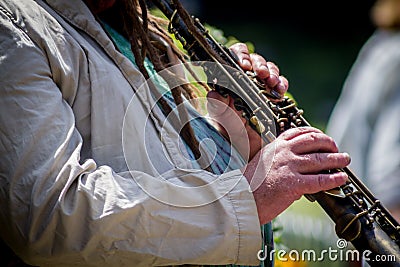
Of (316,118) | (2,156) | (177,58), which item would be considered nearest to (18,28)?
(2,156)

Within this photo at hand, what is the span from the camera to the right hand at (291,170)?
6.83 feet

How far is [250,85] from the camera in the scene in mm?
2451

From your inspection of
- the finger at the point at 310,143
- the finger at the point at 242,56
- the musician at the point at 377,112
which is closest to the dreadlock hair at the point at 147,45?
the finger at the point at 242,56

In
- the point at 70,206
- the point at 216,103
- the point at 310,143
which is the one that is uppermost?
the point at 310,143

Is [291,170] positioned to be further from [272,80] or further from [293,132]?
[272,80]

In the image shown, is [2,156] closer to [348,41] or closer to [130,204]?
[130,204]

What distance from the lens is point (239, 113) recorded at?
2484mm

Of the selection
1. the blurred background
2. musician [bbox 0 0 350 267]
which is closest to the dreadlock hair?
musician [bbox 0 0 350 267]

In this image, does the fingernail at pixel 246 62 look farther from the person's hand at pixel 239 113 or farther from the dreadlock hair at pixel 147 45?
the dreadlock hair at pixel 147 45

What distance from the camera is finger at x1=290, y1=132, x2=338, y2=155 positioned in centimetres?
213

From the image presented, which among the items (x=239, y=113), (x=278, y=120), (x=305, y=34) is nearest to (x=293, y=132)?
(x=278, y=120)

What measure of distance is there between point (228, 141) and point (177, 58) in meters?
0.30

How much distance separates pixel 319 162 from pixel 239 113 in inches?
16.7

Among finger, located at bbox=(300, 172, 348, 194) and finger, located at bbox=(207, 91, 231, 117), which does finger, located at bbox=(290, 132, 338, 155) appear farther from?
finger, located at bbox=(207, 91, 231, 117)
